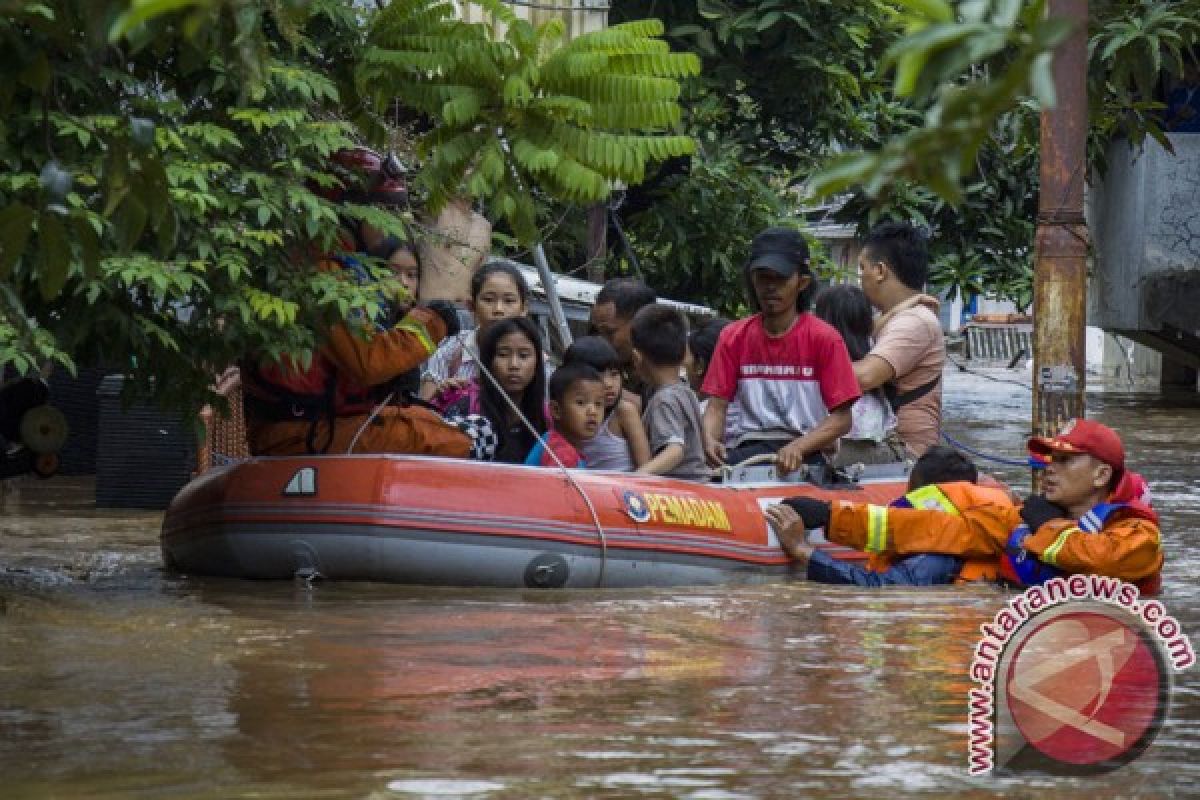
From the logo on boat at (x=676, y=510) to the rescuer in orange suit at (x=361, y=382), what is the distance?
82 centimetres

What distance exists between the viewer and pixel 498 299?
428 inches

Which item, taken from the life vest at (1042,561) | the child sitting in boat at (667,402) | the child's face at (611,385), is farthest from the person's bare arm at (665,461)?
the life vest at (1042,561)

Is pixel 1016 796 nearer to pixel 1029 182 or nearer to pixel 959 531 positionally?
pixel 959 531

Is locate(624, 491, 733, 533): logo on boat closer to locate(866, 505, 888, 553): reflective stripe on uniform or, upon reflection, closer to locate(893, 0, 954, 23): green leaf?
locate(866, 505, 888, 553): reflective stripe on uniform

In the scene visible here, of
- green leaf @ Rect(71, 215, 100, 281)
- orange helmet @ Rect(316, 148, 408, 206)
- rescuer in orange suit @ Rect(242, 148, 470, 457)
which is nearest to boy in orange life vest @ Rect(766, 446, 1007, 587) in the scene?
rescuer in orange suit @ Rect(242, 148, 470, 457)

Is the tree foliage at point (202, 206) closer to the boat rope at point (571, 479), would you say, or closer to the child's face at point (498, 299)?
the boat rope at point (571, 479)

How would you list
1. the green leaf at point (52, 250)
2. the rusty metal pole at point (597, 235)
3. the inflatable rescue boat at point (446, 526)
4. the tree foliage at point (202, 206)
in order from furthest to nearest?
the rusty metal pole at point (597, 235)
the inflatable rescue boat at point (446, 526)
the tree foliage at point (202, 206)
the green leaf at point (52, 250)

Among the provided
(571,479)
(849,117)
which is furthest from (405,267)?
(849,117)

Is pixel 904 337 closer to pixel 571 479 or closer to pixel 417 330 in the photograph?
pixel 571 479

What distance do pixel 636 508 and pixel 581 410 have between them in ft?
2.22

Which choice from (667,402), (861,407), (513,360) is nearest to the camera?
(513,360)

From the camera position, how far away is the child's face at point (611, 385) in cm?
1029

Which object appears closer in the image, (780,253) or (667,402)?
(780,253)

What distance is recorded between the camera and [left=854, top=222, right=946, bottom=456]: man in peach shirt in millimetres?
10836
